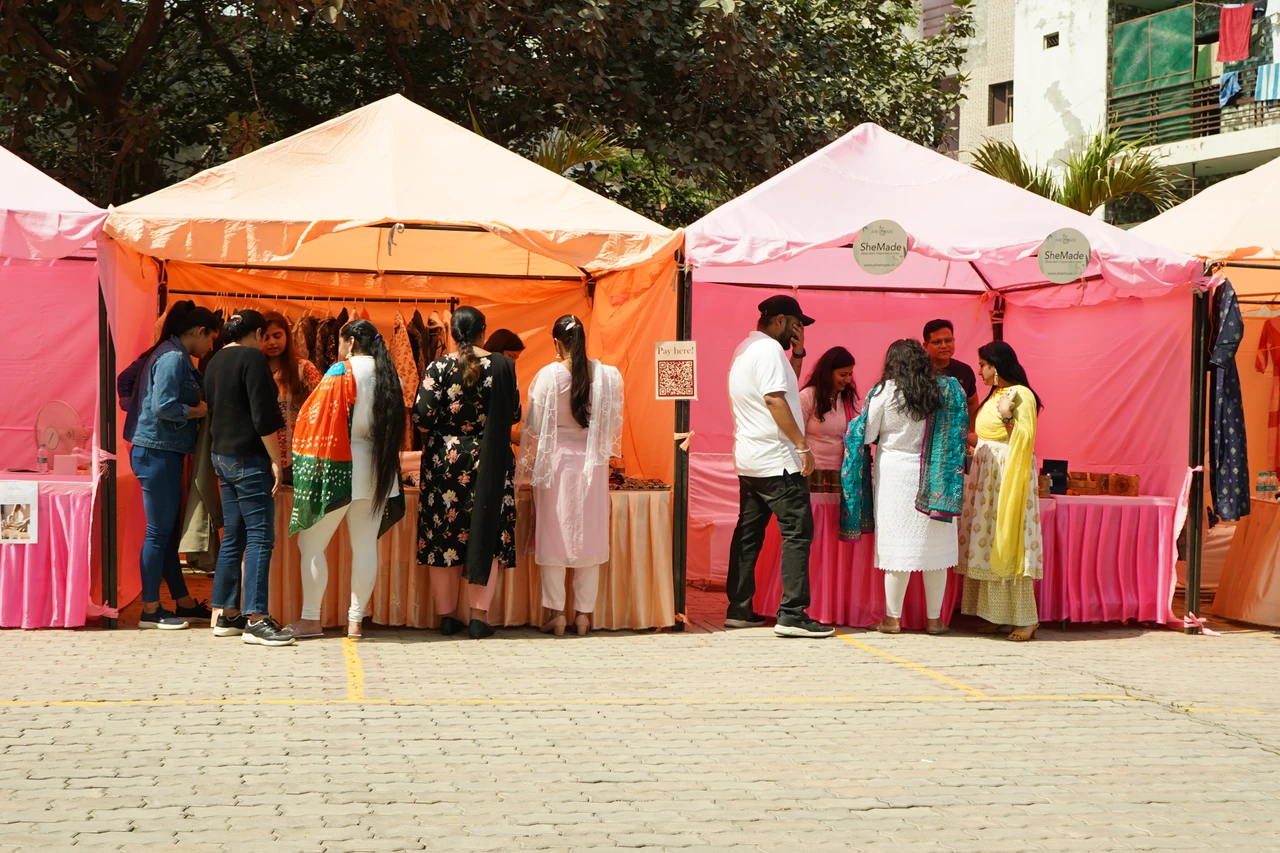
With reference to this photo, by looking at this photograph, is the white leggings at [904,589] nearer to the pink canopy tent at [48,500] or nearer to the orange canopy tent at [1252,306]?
the orange canopy tent at [1252,306]

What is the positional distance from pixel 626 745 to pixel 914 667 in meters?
2.17

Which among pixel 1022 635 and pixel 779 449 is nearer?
pixel 779 449

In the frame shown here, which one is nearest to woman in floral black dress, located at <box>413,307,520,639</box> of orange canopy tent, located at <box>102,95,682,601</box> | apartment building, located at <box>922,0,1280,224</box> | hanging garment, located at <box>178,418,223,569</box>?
orange canopy tent, located at <box>102,95,682,601</box>

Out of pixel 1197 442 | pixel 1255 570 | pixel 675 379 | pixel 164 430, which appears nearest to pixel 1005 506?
pixel 1197 442

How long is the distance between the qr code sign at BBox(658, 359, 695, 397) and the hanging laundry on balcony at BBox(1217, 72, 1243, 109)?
1859 centimetres

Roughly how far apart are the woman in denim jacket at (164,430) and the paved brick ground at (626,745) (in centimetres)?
34

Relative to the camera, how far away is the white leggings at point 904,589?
7.45 metres

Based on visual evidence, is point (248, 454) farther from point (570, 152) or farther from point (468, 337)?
point (570, 152)

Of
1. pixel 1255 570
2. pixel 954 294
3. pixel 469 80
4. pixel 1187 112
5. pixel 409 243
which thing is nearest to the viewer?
pixel 1255 570

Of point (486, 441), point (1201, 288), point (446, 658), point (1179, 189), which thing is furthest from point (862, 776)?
point (1179, 189)

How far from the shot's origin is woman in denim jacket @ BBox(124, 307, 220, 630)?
6.99 metres

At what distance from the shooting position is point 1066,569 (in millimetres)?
7887

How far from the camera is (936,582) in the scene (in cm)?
752

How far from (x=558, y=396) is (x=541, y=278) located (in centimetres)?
235
